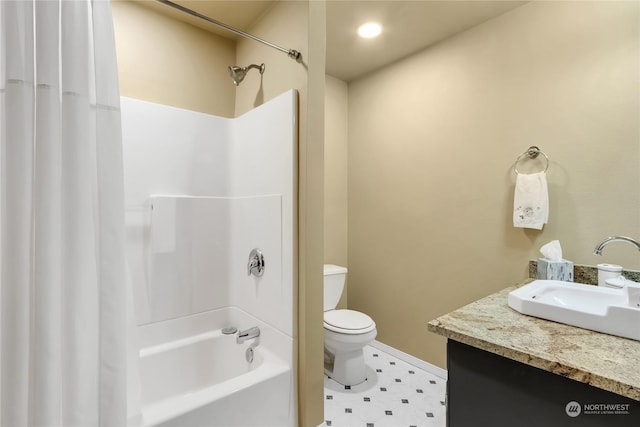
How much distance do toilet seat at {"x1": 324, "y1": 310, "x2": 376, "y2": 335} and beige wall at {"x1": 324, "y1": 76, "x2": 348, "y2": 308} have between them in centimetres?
54

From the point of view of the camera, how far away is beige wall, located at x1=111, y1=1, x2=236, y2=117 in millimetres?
1722

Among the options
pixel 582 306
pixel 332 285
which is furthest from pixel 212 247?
pixel 582 306

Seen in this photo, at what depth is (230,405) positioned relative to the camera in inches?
51.8

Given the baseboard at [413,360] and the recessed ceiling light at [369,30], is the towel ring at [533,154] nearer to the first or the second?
the recessed ceiling light at [369,30]

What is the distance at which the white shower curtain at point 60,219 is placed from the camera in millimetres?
795

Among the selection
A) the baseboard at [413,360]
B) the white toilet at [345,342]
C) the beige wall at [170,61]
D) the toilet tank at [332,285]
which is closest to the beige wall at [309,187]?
the white toilet at [345,342]

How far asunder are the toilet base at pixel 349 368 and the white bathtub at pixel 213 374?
0.74 meters

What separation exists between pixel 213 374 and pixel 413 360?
1.55 m

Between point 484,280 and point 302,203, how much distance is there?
141cm

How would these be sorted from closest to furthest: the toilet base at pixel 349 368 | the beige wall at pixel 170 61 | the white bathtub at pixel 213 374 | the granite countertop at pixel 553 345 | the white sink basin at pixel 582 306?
the granite countertop at pixel 553 345 → the white sink basin at pixel 582 306 → the white bathtub at pixel 213 374 → the beige wall at pixel 170 61 → the toilet base at pixel 349 368

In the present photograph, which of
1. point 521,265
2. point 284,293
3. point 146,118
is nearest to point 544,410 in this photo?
point 284,293

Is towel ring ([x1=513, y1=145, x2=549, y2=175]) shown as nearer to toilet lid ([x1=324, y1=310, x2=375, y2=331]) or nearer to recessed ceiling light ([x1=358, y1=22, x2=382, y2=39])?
recessed ceiling light ([x1=358, y1=22, x2=382, y2=39])

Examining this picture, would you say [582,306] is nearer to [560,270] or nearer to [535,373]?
[560,270]

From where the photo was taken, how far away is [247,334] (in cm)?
170
